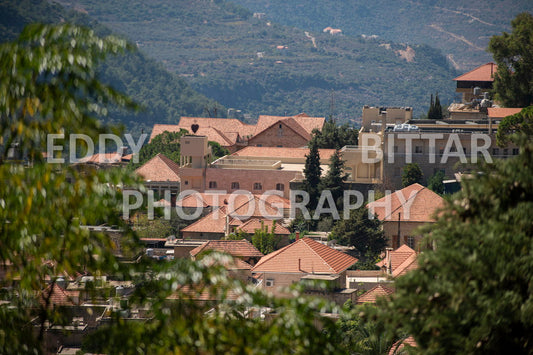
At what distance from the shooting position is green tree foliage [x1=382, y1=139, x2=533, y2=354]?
9.80 meters

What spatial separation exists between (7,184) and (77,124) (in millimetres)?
873

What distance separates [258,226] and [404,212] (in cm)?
801

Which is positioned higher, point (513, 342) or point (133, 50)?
point (133, 50)

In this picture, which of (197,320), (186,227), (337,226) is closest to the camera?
(197,320)

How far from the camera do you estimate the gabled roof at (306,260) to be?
126 feet

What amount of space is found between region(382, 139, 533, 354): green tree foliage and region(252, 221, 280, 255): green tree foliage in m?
36.7

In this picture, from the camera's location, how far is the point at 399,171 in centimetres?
5478

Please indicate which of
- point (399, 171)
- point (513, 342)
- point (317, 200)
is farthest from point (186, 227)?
point (513, 342)

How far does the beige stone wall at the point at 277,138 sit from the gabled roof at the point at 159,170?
827 inches

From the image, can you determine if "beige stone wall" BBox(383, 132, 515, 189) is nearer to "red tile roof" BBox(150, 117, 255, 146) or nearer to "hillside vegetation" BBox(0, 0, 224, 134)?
"red tile roof" BBox(150, 117, 255, 146)

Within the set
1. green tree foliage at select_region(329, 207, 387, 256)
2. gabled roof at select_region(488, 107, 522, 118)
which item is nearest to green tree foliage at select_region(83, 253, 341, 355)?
green tree foliage at select_region(329, 207, 387, 256)

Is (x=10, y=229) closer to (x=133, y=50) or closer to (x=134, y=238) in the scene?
(x=134, y=238)

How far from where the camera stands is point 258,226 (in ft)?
167

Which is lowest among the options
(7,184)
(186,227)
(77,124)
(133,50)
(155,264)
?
(186,227)
